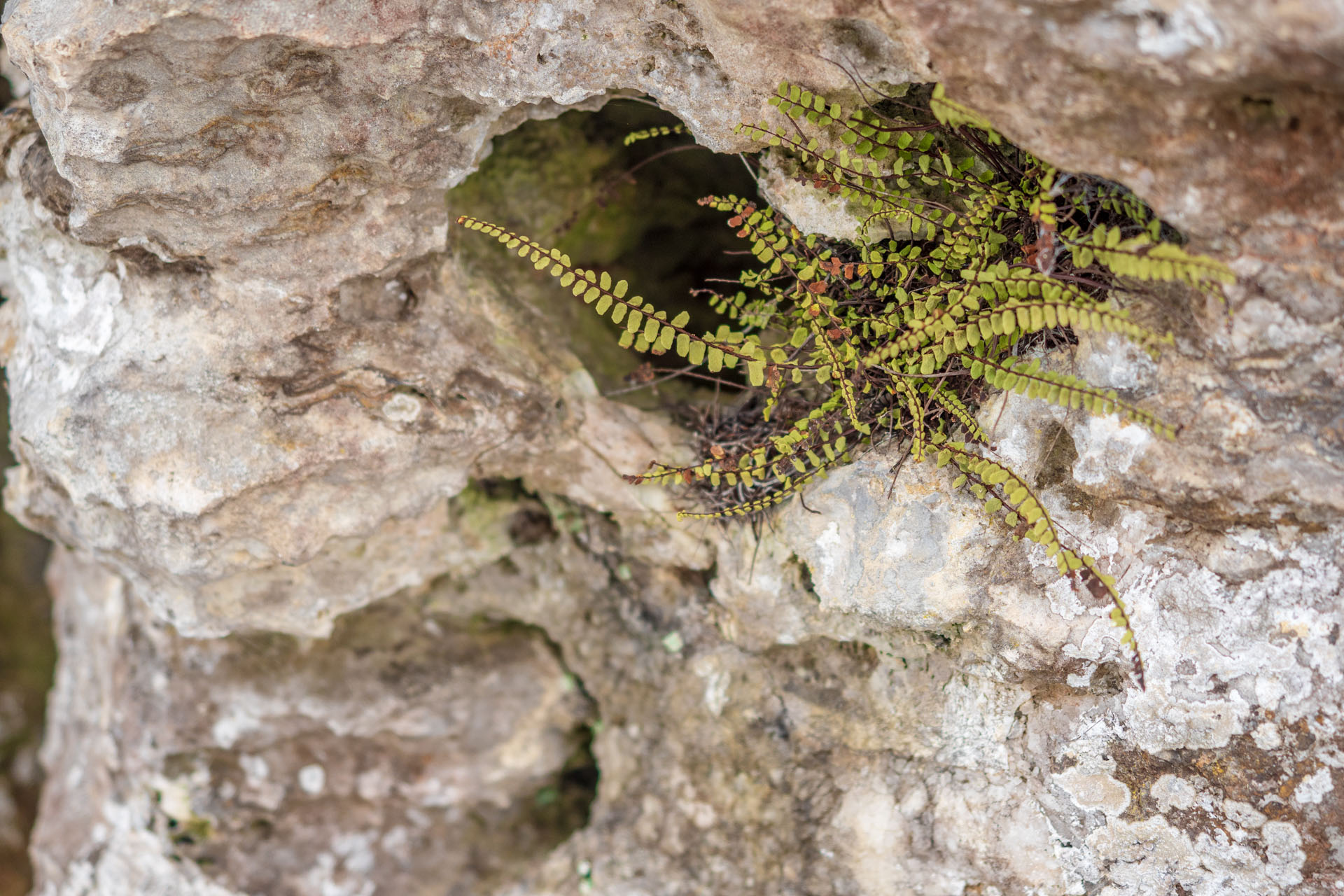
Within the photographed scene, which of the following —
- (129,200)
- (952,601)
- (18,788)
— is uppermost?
(129,200)

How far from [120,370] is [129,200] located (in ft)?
2.13

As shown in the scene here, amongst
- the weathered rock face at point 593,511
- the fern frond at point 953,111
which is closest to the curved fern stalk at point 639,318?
the weathered rock face at point 593,511

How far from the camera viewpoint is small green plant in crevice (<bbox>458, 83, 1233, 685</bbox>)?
7.42 feet

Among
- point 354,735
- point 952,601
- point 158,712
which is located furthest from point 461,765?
point 952,601

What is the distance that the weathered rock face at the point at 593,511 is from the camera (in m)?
2.18

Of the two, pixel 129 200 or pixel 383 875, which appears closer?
pixel 129 200

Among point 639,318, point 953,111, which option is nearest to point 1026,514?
point 953,111

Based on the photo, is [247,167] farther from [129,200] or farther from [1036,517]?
[1036,517]

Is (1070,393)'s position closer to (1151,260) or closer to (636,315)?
(1151,260)

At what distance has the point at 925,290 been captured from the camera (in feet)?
8.45

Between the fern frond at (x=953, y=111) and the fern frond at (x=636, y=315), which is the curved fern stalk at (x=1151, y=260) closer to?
the fern frond at (x=953, y=111)

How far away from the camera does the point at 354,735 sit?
4.45m

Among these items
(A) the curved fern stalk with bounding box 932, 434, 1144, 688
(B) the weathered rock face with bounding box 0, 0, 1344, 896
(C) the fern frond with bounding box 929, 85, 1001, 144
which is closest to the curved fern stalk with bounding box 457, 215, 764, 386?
(B) the weathered rock face with bounding box 0, 0, 1344, 896

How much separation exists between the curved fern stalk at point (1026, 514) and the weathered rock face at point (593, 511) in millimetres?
92
